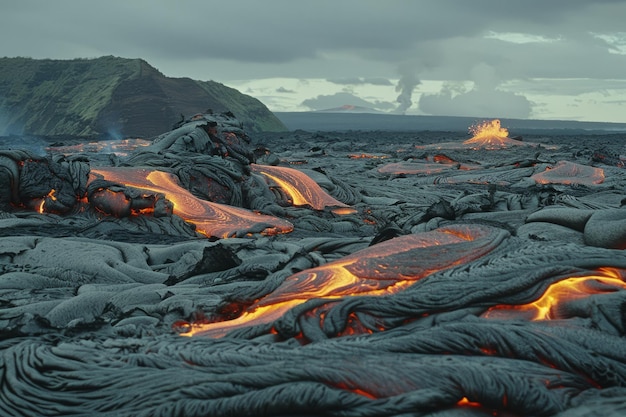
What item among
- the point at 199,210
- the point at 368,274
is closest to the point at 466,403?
the point at 368,274

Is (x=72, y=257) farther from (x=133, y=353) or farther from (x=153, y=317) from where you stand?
(x=133, y=353)

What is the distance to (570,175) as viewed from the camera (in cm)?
2081

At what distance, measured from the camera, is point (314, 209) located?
14195 mm

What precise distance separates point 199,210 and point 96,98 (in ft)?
160

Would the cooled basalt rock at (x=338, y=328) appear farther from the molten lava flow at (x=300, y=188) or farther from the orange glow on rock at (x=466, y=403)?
the molten lava flow at (x=300, y=188)

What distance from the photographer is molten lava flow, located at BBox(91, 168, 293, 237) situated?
38.2 feet

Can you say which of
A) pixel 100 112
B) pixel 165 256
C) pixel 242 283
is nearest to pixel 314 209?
pixel 165 256

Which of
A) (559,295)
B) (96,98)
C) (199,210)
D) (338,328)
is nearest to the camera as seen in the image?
(338,328)

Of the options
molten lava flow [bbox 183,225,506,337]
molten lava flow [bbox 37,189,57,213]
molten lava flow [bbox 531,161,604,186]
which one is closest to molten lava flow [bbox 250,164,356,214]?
molten lava flow [bbox 37,189,57,213]

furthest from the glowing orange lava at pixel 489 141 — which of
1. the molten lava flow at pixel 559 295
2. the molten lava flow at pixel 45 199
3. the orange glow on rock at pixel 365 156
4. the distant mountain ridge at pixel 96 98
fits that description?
the molten lava flow at pixel 559 295

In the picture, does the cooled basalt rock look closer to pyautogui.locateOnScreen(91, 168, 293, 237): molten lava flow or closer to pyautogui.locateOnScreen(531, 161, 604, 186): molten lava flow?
pyautogui.locateOnScreen(91, 168, 293, 237): molten lava flow

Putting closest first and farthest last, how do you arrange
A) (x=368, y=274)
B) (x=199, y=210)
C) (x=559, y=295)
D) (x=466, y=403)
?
(x=466, y=403) < (x=559, y=295) < (x=368, y=274) < (x=199, y=210)

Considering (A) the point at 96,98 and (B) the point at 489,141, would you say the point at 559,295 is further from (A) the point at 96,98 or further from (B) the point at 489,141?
(A) the point at 96,98

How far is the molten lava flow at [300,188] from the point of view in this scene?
14703mm
